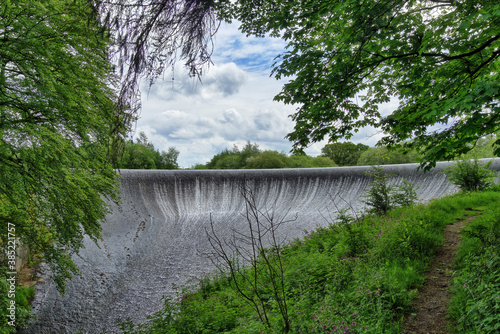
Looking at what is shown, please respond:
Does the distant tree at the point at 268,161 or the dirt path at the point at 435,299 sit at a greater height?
the distant tree at the point at 268,161

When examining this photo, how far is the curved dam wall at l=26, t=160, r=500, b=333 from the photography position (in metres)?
6.89

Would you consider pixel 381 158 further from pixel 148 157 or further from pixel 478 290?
pixel 478 290

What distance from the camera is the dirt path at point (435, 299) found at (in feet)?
9.56

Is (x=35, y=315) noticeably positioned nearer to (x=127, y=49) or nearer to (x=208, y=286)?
(x=208, y=286)

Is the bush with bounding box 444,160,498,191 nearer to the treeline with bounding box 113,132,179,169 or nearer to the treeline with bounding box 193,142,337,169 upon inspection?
the treeline with bounding box 193,142,337,169

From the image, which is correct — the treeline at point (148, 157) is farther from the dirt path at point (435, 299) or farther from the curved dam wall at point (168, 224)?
the dirt path at point (435, 299)

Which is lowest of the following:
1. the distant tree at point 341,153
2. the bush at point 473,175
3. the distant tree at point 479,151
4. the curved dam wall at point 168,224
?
the curved dam wall at point 168,224

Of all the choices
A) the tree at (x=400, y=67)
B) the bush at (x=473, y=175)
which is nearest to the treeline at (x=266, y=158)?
the bush at (x=473, y=175)

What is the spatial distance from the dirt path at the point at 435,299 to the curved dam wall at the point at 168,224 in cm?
441

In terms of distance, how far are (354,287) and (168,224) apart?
382 inches

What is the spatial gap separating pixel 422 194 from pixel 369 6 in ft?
34.7

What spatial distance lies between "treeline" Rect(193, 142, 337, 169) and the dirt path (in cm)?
1721

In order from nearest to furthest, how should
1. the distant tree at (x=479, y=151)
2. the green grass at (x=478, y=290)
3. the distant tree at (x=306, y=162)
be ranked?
the green grass at (x=478, y=290) → the distant tree at (x=479, y=151) → the distant tree at (x=306, y=162)

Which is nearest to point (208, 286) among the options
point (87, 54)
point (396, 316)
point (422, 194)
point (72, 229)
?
point (72, 229)
